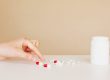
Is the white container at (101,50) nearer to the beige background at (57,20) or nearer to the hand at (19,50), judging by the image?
the hand at (19,50)

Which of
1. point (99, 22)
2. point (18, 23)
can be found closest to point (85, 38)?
point (99, 22)

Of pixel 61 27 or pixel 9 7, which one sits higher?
pixel 9 7

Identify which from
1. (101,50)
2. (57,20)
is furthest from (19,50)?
(57,20)

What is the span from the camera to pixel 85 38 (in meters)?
1.75

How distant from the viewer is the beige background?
172 centimetres

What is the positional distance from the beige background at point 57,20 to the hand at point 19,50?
625mm

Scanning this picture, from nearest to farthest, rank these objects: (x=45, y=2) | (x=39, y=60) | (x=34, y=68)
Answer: (x=34, y=68)
(x=39, y=60)
(x=45, y=2)

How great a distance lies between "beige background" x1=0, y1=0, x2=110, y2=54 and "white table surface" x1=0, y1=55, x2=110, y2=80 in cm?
68

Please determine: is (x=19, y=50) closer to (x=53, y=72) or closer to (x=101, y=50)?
(x=53, y=72)

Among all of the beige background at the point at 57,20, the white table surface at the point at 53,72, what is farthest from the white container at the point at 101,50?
the beige background at the point at 57,20

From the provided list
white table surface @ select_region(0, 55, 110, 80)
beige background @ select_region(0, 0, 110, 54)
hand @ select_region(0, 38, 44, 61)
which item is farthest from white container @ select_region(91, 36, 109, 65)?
beige background @ select_region(0, 0, 110, 54)

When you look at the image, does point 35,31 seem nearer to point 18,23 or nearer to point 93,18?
point 18,23

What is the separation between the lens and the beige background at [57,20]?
5.64ft

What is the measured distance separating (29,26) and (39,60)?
69 centimetres
